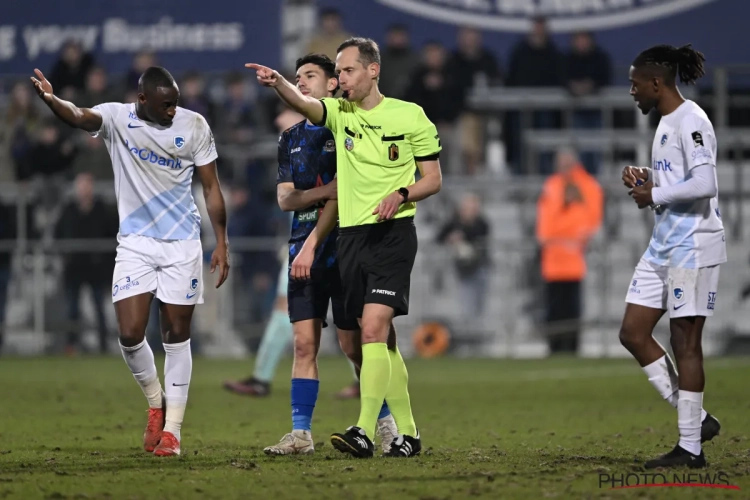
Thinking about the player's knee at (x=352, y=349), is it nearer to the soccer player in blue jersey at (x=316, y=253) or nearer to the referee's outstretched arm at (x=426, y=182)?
the soccer player in blue jersey at (x=316, y=253)

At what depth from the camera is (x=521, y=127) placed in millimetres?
21250

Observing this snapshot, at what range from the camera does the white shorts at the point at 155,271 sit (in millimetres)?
8047

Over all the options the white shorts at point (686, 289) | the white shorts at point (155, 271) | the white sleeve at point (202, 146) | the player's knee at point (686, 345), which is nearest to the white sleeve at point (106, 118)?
the white sleeve at point (202, 146)

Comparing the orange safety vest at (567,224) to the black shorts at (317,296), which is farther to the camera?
the orange safety vest at (567,224)

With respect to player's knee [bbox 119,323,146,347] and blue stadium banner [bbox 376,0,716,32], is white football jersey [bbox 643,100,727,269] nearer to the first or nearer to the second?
player's knee [bbox 119,323,146,347]

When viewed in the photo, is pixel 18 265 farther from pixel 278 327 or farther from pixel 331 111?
pixel 331 111

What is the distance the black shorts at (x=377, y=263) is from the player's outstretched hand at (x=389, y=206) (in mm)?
317

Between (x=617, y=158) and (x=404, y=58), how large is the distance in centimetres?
384

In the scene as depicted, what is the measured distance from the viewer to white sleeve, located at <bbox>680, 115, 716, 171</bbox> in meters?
7.06

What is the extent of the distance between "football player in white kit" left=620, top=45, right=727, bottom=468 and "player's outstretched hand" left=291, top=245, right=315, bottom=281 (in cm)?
193

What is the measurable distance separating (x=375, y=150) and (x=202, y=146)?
3.91 ft

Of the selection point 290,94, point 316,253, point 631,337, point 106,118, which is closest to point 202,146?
point 106,118

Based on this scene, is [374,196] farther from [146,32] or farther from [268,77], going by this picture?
[146,32]

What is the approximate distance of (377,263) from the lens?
759 cm
